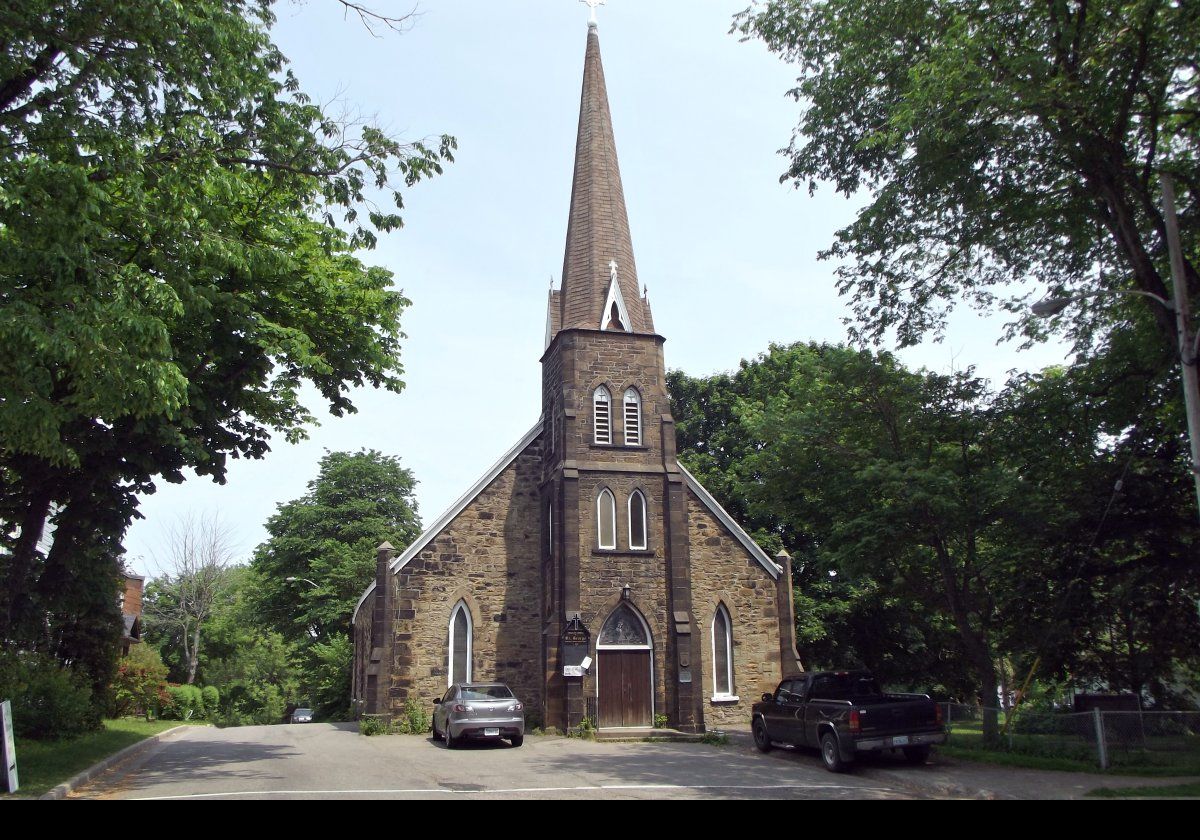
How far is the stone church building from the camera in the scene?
82.9ft

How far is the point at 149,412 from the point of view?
38.5 feet

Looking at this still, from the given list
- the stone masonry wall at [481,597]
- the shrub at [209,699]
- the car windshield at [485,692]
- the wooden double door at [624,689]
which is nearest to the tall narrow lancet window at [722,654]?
the wooden double door at [624,689]

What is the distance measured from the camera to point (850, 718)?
15430 millimetres

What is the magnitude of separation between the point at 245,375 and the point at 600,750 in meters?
11.1

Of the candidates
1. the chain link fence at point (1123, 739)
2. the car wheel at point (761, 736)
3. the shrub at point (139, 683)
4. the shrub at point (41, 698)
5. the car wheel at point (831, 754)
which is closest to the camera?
the chain link fence at point (1123, 739)

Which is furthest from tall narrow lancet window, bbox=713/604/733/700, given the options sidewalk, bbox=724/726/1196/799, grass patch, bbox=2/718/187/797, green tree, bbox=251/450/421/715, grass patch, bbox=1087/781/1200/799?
green tree, bbox=251/450/421/715

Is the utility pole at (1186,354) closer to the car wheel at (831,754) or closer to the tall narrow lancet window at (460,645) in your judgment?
the car wheel at (831,754)

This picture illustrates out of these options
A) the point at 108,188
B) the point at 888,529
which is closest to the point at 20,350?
the point at 108,188

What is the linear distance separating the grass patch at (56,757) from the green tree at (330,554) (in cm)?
2455

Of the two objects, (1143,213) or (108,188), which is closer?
(108,188)

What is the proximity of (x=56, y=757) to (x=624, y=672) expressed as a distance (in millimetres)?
14339

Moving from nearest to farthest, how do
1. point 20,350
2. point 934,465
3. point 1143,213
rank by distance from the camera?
point 20,350 < point 1143,213 < point 934,465

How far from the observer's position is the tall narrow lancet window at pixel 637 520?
86.5 ft
